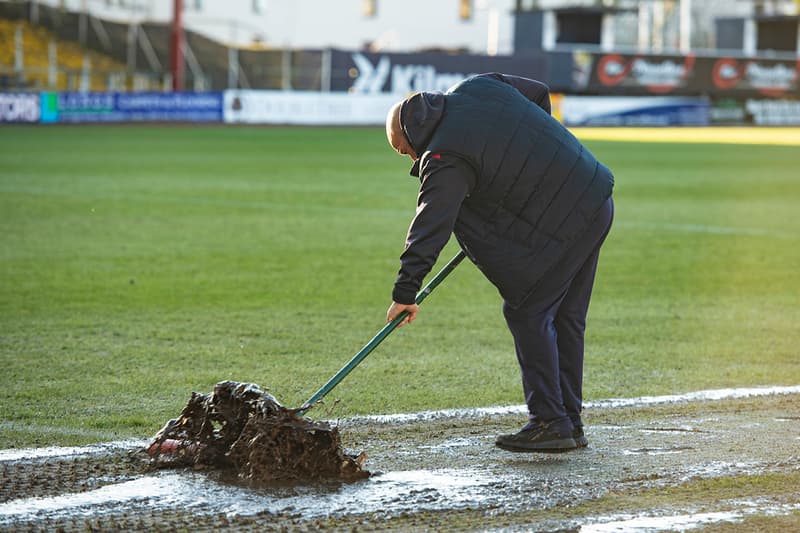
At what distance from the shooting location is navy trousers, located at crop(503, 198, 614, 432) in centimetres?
540

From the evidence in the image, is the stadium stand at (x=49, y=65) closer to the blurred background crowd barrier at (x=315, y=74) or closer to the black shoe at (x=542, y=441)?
the blurred background crowd barrier at (x=315, y=74)

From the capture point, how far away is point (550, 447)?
18.0 ft

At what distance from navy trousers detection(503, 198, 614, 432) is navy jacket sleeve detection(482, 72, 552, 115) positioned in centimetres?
52

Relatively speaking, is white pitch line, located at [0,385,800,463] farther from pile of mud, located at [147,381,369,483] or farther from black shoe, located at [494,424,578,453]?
black shoe, located at [494,424,578,453]

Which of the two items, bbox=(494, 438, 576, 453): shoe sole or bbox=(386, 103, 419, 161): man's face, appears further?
bbox=(494, 438, 576, 453): shoe sole

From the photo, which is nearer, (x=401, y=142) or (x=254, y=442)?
(x=254, y=442)

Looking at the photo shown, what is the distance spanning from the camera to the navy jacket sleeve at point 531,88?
5.52m

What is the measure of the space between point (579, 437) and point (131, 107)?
114 feet

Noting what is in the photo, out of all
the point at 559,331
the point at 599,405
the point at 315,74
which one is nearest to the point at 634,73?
the point at 315,74

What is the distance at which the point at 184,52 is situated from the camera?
1852 inches

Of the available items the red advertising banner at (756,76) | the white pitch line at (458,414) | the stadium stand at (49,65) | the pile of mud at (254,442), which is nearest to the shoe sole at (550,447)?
the white pitch line at (458,414)

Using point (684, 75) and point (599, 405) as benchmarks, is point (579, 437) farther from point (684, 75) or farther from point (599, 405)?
point (684, 75)

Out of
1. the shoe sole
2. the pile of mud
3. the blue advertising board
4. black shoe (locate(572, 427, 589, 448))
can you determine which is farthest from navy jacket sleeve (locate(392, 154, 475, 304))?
the blue advertising board

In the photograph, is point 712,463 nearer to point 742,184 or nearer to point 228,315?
point 228,315
